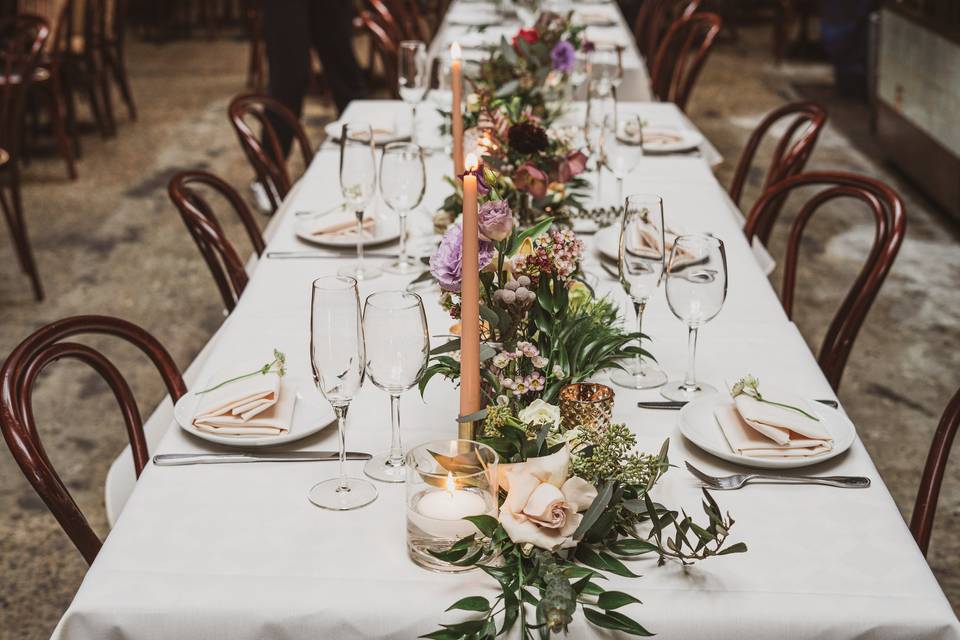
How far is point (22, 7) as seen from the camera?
5961mm

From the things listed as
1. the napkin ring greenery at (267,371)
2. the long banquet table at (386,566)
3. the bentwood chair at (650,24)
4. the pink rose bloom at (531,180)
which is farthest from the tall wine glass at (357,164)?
the bentwood chair at (650,24)

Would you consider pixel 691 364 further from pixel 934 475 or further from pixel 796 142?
pixel 796 142

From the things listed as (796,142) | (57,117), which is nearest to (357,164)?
(796,142)

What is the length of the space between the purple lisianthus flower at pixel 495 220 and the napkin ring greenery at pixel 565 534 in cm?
22

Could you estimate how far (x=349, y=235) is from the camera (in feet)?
7.47

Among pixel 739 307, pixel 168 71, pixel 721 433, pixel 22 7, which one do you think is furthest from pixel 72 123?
pixel 721 433

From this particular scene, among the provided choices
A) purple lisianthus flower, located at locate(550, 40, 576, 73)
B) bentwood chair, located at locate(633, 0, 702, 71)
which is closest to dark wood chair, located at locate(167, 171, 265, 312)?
purple lisianthus flower, located at locate(550, 40, 576, 73)

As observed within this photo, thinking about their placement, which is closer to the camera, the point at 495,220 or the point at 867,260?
the point at 495,220

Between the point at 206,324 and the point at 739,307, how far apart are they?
7.79 ft

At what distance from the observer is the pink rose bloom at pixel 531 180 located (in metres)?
1.80

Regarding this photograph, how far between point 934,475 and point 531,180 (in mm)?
772

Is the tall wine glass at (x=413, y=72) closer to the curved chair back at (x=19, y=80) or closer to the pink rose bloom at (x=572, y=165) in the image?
the pink rose bloom at (x=572, y=165)

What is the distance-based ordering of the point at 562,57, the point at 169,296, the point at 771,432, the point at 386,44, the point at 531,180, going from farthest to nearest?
the point at 386,44 < the point at 169,296 < the point at 562,57 < the point at 531,180 < the point at 771,432

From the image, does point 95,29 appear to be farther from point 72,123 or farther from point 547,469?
point 547,469
